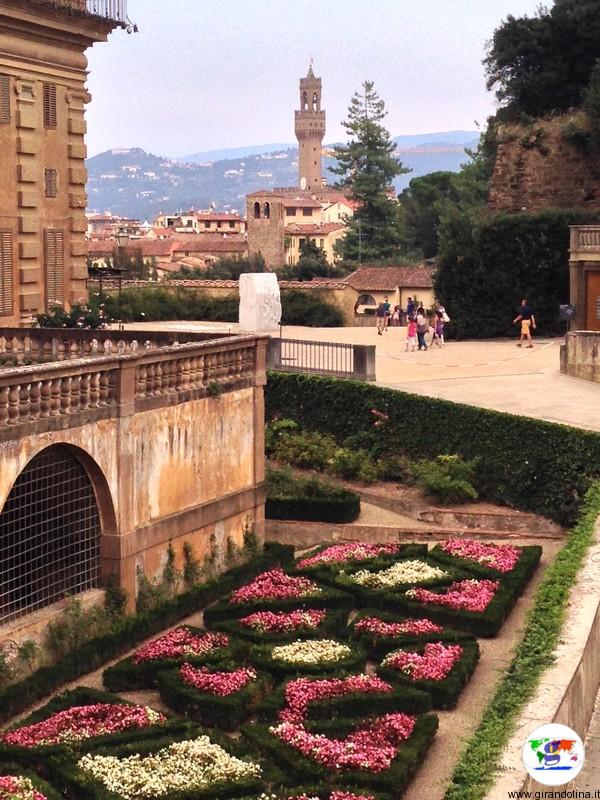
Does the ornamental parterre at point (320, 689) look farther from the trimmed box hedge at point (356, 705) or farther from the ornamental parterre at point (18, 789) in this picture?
the ornamental parterre at point (18, 789)

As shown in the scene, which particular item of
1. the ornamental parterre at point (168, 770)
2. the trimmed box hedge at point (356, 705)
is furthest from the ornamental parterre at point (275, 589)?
the ornamental parterre at point (168, 770)

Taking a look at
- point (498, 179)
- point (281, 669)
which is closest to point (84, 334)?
point (281, 669)

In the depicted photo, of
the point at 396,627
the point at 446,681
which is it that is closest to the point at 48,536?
the point at 396,627

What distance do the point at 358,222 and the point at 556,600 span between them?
8310 centimetres

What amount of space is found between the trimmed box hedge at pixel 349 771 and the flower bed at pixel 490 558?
6.85 metres

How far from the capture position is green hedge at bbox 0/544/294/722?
712 inches

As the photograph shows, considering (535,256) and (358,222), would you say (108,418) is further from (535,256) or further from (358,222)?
(358,222)

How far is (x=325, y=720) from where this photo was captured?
1691 centimetres

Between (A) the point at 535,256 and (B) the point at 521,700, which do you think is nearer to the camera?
(B) the point at 521,700

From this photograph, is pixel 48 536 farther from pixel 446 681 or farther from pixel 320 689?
pixel 446 681

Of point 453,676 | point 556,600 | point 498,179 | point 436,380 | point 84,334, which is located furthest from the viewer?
point 498,179

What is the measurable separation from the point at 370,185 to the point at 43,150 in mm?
71070

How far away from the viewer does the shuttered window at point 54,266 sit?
111 ft

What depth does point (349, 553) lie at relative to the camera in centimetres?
2492
